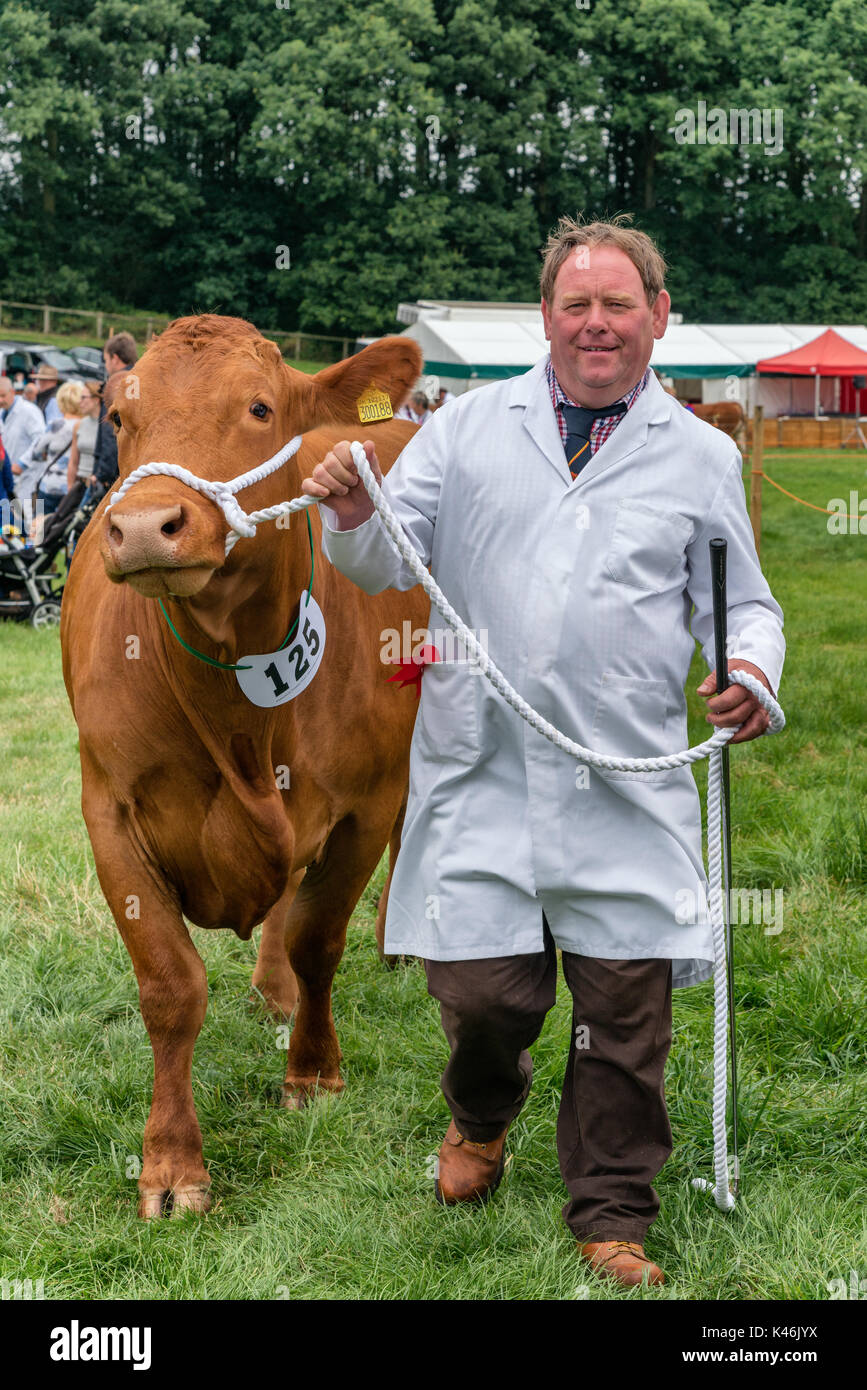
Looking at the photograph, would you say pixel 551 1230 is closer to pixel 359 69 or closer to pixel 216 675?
pixel 216 675

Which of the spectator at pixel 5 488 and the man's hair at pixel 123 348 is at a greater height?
the man's hair at pixel 123 348

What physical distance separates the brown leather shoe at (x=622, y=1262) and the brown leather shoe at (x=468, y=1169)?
31cm

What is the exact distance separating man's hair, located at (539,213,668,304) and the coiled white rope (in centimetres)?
63

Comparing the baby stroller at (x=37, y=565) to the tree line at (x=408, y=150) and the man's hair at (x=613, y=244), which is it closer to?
the man's hair at (x=613, y=244)

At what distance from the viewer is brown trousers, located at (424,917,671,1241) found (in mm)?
2826

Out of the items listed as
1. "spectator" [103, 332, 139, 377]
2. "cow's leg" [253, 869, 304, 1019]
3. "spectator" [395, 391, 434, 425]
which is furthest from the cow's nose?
"spectator" [395, 391, 434, 425]

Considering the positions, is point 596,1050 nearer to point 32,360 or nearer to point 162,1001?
point 162,1001

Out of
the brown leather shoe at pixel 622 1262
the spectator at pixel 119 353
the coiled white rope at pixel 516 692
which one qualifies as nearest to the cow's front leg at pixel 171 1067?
the brown leather shoe at pixel 622 1262

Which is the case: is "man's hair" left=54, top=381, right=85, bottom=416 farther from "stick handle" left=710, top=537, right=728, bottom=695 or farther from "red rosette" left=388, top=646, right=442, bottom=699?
"stick handle" left=710, top=537, right=728, bottom=695

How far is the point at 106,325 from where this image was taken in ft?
130

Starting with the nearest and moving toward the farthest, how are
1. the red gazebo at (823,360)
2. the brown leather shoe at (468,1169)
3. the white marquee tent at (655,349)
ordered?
the brown leather shoe at (468,1169)
the white marquee tent at (655,349)
the red gazebo at (823,360)

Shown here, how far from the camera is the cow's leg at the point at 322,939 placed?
12.1 feet
